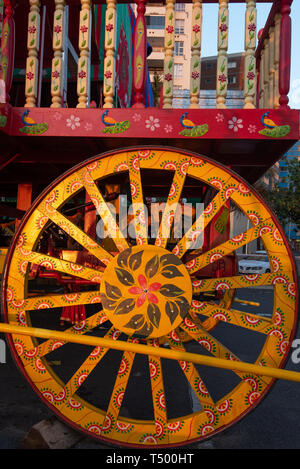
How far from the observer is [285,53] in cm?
214

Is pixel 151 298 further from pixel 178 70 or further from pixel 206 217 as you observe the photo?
pixel 178 70

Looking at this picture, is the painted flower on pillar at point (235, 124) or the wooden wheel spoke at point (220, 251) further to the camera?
the painted flower on pillar at point (235, 124)

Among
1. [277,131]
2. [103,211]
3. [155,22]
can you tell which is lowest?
[103,211]

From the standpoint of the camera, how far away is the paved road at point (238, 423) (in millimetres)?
2055

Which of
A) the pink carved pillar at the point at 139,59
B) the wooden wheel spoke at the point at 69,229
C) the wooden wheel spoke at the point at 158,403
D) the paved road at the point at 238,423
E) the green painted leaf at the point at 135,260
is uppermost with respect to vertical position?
the pink carved pillar at the point at 139,59

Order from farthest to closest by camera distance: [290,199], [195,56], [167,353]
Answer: [290,199]
[195,56]
[167,353]

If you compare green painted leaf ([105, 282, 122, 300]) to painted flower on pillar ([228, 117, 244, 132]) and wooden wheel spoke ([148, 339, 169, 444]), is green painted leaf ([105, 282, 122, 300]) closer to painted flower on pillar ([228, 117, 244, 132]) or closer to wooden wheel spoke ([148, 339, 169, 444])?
wooden wheel spoke ([148, 339, 169, 444])

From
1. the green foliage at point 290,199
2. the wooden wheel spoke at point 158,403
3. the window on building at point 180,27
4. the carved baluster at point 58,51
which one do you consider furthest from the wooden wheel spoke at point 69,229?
the window on building at point 180,27

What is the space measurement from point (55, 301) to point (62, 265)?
222mm

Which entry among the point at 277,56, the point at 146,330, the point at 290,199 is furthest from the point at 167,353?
the point at 290,199

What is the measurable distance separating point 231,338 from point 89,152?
335cm

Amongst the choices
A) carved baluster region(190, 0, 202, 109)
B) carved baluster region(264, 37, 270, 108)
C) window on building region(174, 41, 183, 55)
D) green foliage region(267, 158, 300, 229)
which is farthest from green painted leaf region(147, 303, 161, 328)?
window on building region(174, 41, 183, 55)

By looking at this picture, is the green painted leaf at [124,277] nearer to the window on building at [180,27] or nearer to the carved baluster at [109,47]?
the carved baluster at [109,47]

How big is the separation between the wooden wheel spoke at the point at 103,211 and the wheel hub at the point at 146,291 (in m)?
0.09
